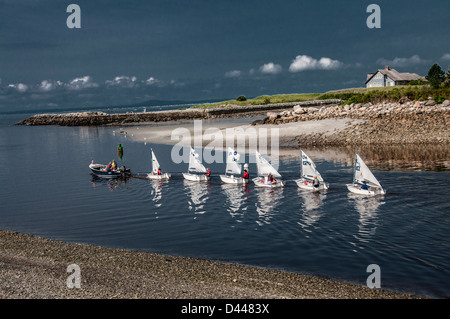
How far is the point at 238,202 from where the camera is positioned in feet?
121

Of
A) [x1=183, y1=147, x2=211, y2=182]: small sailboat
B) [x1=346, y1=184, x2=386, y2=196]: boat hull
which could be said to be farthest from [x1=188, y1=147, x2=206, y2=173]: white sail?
[x1=346, y1=184, x2=386, y2=196]: boat hull

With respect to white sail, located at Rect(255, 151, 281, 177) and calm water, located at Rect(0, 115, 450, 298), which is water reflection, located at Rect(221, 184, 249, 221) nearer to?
calm water, located at Rect(0, 115, 450, 298)

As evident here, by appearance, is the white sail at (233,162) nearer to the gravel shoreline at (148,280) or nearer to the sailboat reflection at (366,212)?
the sailboat reflection at (366,212)

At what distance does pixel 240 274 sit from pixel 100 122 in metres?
157

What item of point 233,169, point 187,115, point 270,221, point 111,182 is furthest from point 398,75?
point 270,221

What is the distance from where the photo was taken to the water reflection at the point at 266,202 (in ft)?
103

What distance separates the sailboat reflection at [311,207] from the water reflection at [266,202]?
232 centimetres

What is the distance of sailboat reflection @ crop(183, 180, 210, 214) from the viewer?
35.4m

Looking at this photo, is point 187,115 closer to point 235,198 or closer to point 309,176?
point 309,176

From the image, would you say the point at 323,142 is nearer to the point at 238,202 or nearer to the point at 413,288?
the point at 238,202

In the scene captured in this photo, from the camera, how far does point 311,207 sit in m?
33.6

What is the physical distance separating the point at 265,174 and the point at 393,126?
34.6 meters
